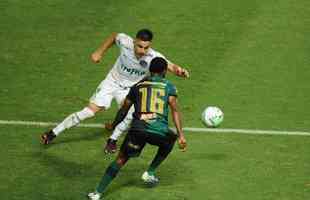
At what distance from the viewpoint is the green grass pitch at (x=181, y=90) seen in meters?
16.8

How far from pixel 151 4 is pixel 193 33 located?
1717 millimetres

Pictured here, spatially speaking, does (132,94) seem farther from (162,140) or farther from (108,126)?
(108,126)

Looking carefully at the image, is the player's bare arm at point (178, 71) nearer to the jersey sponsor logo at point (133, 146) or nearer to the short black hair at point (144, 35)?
the short black hair at point (144, 35)

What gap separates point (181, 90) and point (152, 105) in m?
5.78

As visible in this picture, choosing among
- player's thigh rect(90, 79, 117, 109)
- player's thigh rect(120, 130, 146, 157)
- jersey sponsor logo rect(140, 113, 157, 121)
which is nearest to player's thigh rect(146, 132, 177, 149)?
player's thigh rect(120, 130, 146, 157)

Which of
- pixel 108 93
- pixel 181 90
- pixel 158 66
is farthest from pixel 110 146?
pixel 181 90

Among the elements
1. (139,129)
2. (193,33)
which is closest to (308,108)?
(193,33)

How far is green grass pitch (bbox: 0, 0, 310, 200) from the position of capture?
55.1ft

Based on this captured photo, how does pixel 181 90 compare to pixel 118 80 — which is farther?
pixel 181 90

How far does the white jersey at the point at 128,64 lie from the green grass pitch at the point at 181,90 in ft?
4.61

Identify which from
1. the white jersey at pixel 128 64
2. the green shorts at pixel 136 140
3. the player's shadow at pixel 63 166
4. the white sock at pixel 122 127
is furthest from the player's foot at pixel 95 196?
the white jersey at pixel 128 64

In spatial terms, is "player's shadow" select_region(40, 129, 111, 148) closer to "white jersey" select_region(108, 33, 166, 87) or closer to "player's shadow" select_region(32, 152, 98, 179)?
"player's shadow" select_region(32, 152, 98, 179)

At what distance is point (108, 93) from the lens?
18.0 meters

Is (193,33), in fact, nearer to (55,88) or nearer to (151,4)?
(151,4)
